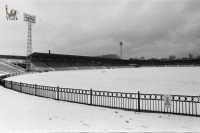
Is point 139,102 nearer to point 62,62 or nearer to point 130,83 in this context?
point 130,83

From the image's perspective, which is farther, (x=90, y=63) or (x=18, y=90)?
(x=90, y=63)

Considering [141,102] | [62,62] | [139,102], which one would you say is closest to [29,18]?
[62,62]

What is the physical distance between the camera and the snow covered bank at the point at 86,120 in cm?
704

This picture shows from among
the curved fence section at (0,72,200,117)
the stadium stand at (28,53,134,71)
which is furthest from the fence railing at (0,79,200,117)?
the stadium stand at (28,53,134,71)

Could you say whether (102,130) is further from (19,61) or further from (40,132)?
(19,61)

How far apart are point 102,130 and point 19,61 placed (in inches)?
3170

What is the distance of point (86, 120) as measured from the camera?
8102mm

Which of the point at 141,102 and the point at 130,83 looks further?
the point at 130,83

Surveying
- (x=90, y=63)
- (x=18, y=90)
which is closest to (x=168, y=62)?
(x=90, y=63)

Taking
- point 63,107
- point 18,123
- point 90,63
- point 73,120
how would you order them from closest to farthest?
point 18,123, point 73,120, point 63,107, point 90,63

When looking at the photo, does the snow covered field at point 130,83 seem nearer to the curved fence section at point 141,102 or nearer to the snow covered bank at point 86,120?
the curved fence section at point 141,102

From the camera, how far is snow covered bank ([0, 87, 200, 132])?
7043mm

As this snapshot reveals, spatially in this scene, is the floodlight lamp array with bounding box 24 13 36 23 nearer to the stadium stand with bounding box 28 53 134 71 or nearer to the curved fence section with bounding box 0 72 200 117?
the stadium stand with bounding box 28 53 134 71

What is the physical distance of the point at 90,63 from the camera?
10100 centimetres
